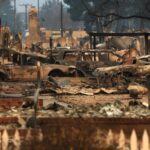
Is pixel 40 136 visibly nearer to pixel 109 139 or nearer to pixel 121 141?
pixel 109 139

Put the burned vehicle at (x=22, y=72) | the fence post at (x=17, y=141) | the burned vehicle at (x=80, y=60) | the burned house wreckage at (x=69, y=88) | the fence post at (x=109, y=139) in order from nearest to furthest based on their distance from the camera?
the fence post at (x=17, y=141) → the fence post at (x=109, y=139) → the burned house wreckage at (x=69, y=88) → the burned vehicle at (x=22, y=72) → the burned vehicle at (x=80, y=60)

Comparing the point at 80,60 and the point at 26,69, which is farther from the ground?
the point at 80,60

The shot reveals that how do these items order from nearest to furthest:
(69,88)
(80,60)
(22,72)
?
(69,88) < (22,72) < (80,60)

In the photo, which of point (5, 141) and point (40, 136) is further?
point (40, 136)

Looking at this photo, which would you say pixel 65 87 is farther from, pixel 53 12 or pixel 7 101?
pixel 53 12

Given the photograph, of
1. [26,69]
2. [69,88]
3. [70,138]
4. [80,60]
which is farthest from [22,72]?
[70,138]

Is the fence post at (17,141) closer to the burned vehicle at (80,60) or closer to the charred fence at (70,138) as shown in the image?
the charred fence at (70,138)

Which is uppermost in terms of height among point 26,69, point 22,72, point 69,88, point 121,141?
point 26,69

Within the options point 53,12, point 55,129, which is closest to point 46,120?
point 55,129

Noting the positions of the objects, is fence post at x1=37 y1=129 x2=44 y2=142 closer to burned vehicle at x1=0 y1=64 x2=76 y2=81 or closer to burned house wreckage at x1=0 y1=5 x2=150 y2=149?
burned house wreckage at x1=0 y1=5 x2=150 y2=149

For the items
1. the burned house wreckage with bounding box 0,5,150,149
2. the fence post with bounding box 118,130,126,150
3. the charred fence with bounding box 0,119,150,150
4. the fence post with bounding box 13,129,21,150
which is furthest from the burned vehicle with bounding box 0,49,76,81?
the fence post with bounding box 13,129,21,150

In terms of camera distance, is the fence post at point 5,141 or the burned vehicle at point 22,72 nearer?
the fence post at point 5,141

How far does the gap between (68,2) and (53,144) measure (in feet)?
201

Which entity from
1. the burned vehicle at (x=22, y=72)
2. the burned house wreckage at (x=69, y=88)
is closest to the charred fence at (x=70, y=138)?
the burned house wreckage at (x=69, y=88)
